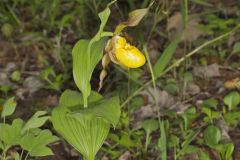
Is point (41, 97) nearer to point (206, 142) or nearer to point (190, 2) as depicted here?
point (206, 142)

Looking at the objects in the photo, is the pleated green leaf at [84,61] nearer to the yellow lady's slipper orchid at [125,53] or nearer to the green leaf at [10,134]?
the yellow lady's slipper orchid at [125,53]

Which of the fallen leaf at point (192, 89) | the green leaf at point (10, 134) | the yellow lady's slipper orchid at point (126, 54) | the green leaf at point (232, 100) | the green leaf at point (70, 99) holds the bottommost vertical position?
the fallen leaf at point (192, 89)

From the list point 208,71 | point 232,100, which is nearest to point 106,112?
point 232,100

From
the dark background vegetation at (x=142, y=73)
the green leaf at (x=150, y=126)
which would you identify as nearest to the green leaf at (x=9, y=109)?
the dark background vegetation at (x=142, y=73)

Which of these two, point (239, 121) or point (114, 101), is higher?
point (114, 101)

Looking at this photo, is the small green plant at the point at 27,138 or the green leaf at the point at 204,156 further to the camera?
the green leaf at the point at 204,156

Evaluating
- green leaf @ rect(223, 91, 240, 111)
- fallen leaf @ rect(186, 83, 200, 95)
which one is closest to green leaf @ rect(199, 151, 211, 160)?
green leaf @ rect(223, 91, 240, 111)

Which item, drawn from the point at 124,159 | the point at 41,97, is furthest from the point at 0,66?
the point at 124,159
